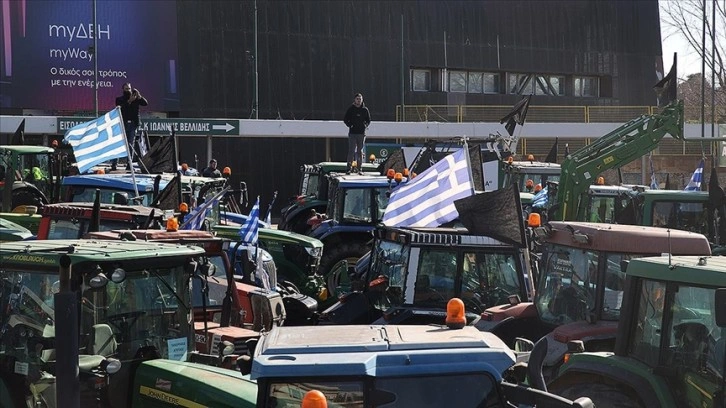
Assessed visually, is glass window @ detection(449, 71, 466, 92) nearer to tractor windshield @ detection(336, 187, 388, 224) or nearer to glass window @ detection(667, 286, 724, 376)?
tractor windshield @ detection(336, 187, 388, 224)

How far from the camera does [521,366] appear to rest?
18.7ft

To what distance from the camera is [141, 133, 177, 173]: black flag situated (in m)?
22.1

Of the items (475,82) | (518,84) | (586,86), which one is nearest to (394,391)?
(475,82)

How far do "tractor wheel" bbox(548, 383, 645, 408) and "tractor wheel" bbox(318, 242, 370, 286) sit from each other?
9.53 metres

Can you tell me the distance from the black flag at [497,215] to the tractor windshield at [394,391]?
19.4 ft

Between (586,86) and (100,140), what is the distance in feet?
108

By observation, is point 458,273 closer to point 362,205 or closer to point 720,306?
point 720,306

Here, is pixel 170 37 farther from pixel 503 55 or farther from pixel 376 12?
pixel 503 55

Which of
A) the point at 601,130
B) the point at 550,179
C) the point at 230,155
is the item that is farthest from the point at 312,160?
the point at 550,179

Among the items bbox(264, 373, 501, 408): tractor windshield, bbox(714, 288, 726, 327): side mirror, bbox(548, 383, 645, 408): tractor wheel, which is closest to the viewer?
bbox(264, 373, 501, 408): tractor windshield

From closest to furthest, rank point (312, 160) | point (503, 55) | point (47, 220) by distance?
point (47, 220) → point (312, 160) → point (503, 55)

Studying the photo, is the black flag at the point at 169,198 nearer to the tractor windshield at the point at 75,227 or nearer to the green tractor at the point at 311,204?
the tractor windshield at the point at 75,227

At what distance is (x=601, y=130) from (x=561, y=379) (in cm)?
2937

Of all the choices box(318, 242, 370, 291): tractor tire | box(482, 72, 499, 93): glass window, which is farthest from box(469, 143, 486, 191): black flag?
box(482, 72, 499, 93): glass window
